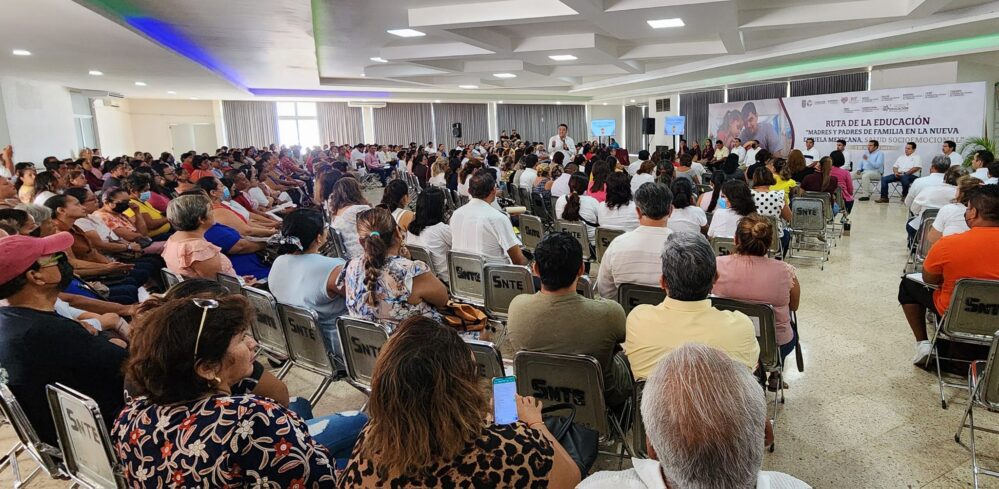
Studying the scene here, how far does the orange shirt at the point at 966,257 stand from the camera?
3.15 metres

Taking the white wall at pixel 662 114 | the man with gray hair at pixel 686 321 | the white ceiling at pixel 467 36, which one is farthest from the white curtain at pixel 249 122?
the man with gray hair at pixel 686 321

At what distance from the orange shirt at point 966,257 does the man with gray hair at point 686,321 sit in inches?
75.7

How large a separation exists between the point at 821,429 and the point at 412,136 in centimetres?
2367

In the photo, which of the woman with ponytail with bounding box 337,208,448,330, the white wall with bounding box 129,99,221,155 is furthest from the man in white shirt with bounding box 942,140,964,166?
the white wall with bounding box 129,99,221,155

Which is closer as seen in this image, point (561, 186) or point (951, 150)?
point (561, 186)

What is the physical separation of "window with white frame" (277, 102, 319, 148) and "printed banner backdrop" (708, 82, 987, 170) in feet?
54.6

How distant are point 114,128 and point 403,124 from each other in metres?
10.6

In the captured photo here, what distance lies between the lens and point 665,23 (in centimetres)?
845

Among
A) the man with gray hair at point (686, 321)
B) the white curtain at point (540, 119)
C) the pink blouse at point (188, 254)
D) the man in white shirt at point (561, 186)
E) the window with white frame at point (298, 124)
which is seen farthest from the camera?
the white curtain at point (540, 119)

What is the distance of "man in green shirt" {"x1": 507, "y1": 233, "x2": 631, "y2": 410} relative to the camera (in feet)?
7.71

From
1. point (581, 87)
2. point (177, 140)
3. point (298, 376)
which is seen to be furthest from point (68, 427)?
point (177, 140)

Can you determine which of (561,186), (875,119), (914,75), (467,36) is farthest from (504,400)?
(914,75)

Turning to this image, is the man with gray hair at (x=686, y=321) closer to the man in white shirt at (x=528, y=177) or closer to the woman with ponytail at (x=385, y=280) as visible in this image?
the woman with ponytail at (x=385, y=280)

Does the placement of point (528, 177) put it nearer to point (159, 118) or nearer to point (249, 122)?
point (249, 122)
